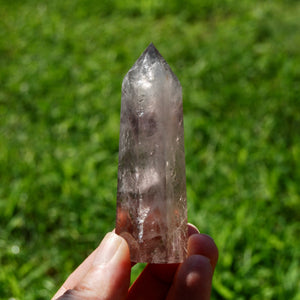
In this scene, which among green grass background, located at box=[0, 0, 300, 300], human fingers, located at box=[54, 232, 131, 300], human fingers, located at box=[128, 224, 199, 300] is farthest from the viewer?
green grass background, located at box=[0, 0, 300, 300]

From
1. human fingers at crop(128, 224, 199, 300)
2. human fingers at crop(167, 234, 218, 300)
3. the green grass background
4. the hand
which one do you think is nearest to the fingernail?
the hand

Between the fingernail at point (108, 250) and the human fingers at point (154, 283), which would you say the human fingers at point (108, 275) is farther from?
the human fingers at point (154, 283)

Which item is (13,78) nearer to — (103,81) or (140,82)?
(103,81)

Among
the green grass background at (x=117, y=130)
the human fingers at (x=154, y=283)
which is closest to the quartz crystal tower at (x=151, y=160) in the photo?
the human fingers at (x=154, y=283)

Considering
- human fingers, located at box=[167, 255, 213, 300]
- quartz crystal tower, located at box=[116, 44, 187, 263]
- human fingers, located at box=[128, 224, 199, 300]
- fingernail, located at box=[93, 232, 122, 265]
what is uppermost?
quartz crystal tower, located at box=[116, 44, 187, 263]

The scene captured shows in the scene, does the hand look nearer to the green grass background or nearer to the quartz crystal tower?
the quartz crystal tower

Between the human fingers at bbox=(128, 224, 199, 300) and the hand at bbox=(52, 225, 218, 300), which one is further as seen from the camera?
the human fingers at bbox=(128, 224, 199, 300)

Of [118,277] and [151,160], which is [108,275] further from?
[151,160]

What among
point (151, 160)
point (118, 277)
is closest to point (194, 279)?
point (118, 277)

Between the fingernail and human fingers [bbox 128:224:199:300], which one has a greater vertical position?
the fingernail
